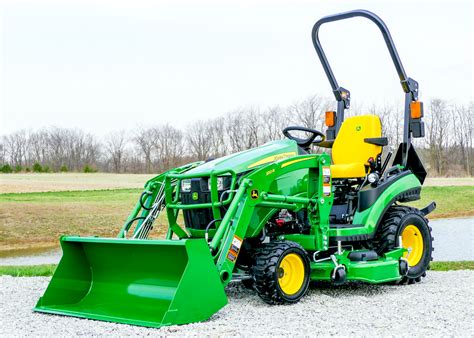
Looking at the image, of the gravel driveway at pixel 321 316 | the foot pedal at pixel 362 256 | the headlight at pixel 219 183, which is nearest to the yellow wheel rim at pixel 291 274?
the gravel driveway at pixel 321 316

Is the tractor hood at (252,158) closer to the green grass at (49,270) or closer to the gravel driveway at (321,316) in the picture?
the gravel driveway at (321,316)

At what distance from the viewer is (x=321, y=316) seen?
5559mm

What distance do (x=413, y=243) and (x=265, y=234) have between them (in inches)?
84.3

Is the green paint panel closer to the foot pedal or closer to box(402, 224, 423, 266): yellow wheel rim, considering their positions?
the foot pedal

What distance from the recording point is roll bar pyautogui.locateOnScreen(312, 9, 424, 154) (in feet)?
24.6

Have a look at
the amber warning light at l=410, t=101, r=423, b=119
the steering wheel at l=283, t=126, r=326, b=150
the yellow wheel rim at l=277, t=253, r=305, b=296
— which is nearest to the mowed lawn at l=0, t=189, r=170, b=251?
the steering wheel at l=283, t=126, r=326, b=150

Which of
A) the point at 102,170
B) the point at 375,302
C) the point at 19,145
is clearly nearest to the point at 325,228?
the point at 375,302

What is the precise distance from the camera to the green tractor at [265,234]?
18.3ft

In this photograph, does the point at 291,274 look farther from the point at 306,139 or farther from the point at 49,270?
the point at 49,270

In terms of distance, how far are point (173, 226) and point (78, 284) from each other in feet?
3.79

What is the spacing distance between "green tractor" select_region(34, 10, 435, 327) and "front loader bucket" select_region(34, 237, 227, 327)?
0.01 m

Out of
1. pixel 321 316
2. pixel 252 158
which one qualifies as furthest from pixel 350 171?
pixel 321 316

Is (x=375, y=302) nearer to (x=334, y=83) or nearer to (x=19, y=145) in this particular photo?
(x=334, y=83)

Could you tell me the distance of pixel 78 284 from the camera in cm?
619
